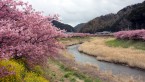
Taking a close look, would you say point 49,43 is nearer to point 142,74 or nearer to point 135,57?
point 142,74

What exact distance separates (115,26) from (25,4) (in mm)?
153488

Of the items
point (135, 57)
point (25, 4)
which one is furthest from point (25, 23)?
point (135, 57)

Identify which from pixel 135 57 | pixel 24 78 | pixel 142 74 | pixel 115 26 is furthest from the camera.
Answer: pixel 115 26

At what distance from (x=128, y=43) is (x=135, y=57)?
20.6 meters

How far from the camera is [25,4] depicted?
1525 centimetres

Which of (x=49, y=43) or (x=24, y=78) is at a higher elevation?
(x=49, y=43)

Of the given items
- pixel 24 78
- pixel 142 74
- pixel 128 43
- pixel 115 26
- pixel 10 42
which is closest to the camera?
pixel 10 42

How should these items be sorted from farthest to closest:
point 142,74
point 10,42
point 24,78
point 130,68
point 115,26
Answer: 1. point 115,26
2. point 130,68
3. point 142,74
4. point 24,78
5. point 10,42

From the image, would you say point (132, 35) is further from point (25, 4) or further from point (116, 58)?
point (25, 4)

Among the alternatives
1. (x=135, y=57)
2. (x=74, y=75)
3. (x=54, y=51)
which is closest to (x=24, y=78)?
(x=54, y=51)

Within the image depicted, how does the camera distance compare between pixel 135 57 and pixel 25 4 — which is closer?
pixel 25 4

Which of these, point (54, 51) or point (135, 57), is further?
point (135, 57)

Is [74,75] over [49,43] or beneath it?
beneath

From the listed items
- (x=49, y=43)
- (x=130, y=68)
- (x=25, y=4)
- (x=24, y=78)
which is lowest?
(x=130, y=68)
